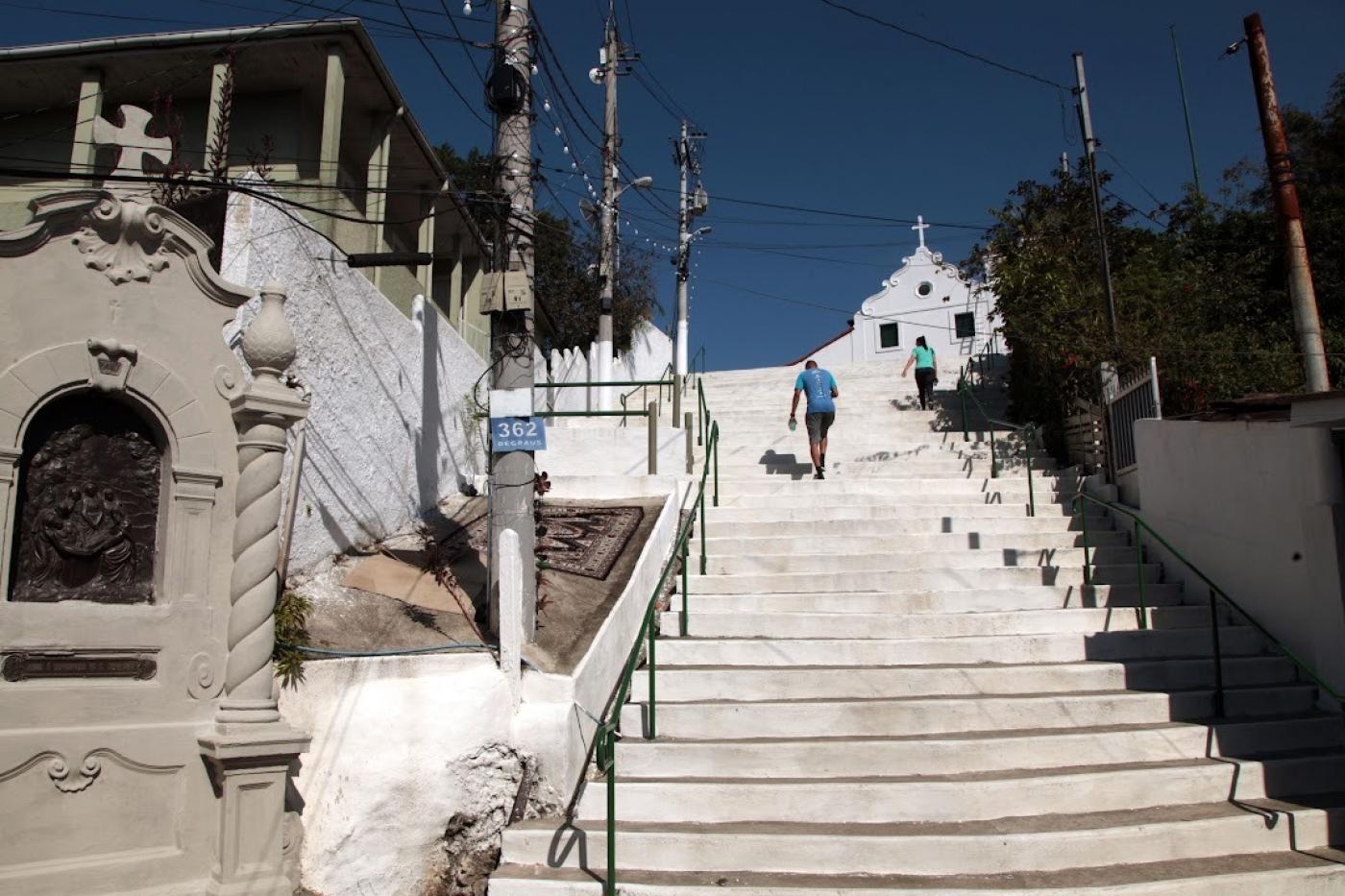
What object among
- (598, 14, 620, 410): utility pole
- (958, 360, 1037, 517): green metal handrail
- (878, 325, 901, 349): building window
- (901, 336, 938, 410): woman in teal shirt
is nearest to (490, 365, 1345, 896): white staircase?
(958, 360, 1037, 517): green metal handrail

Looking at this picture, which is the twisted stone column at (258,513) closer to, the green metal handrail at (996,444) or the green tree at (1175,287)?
the green metal handrail at (996,444)

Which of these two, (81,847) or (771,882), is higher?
(81,847)

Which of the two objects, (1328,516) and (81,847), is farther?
(1328,516)

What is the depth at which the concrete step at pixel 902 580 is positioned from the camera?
962 cm

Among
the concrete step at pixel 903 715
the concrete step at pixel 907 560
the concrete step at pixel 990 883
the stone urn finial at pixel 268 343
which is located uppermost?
the stone urn finial at pixel 268 343

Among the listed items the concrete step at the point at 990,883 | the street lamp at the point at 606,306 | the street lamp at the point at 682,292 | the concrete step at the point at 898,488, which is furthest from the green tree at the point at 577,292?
the concrete step at the point at 990,883

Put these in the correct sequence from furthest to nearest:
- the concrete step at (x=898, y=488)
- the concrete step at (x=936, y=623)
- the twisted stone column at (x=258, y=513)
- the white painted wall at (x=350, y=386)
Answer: the concrete step at (x=898, y=488) → the concrete step at (x=936, y=623) → the white painted wall at (x=350, y=386) → the twisted stone column at (x=258, y=513)

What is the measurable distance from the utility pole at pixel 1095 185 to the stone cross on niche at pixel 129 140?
11172mm

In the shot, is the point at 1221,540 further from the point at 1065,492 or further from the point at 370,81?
the point at 370,81

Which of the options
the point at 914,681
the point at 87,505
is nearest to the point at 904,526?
the point at 914,681

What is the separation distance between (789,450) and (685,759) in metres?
8.67

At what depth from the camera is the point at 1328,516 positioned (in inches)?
297

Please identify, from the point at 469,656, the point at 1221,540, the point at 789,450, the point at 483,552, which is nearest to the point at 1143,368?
the point at 1221,540

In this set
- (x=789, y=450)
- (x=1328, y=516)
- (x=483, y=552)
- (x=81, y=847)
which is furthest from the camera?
(x=789, y=450)
